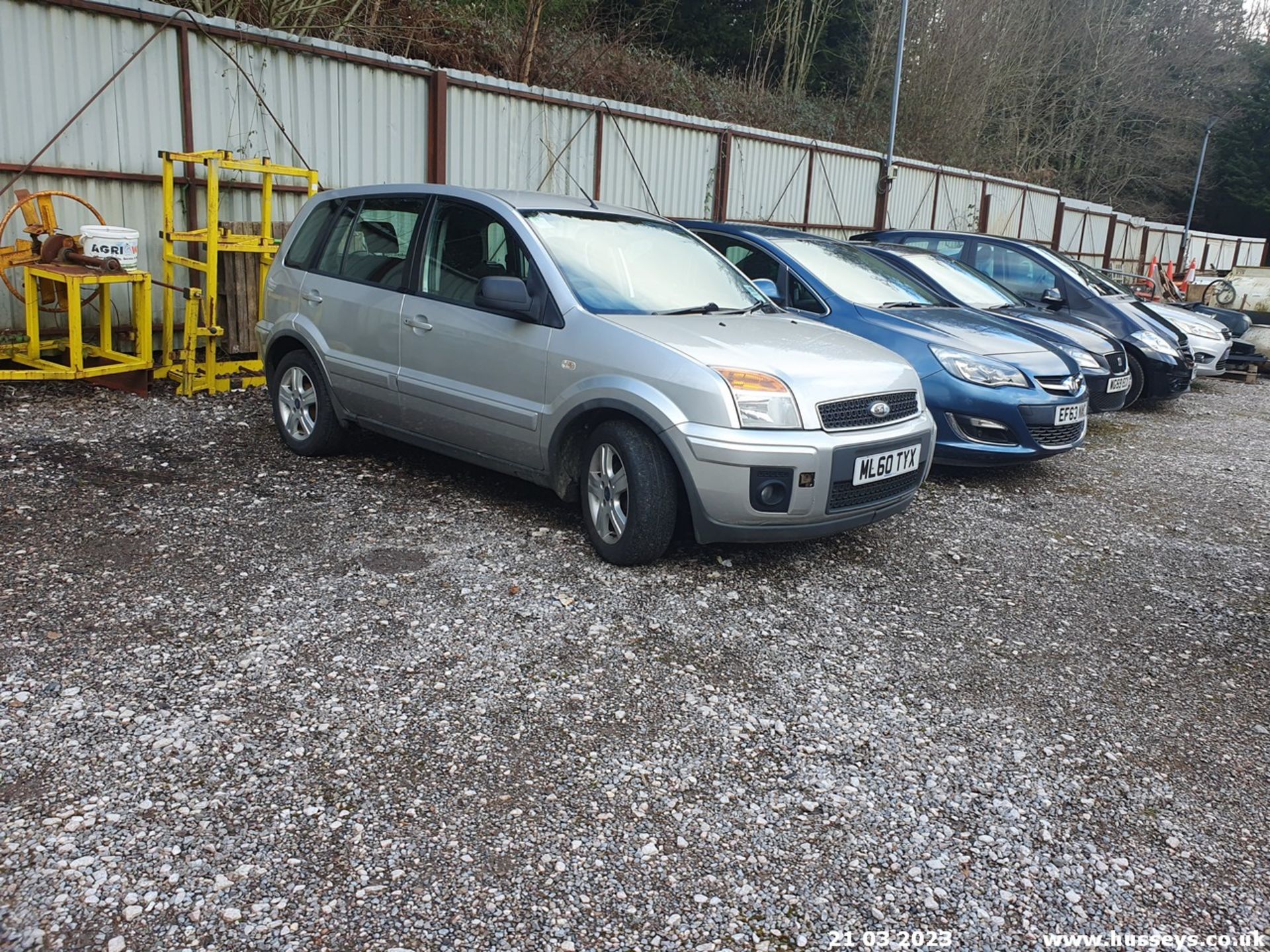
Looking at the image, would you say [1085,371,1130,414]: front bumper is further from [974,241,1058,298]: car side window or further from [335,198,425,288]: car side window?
[335,198,425,288]: car side window

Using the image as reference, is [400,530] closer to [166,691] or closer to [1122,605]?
[166,691]

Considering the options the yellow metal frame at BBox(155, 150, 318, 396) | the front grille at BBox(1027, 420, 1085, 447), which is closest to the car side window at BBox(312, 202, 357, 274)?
the yellow metal frame at BBox(155, 150, 318, 396)

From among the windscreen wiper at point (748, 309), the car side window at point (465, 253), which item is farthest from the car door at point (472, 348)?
the windscreen wiper at point (748, 309)

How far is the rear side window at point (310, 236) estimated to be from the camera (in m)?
5.95

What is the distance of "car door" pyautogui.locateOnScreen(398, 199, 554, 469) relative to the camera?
4.80 metres

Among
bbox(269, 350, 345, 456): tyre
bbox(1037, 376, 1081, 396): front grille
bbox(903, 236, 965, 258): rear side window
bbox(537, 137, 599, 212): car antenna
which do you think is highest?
bbox(537, 137, 599, 212): car antenna

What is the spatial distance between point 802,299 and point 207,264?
4.35 metres

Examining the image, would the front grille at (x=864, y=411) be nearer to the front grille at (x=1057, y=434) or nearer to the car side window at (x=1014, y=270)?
the front grille at (x=1057, y=434)

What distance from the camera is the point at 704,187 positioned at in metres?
13.6

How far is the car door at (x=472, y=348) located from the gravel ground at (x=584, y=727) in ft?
1.57

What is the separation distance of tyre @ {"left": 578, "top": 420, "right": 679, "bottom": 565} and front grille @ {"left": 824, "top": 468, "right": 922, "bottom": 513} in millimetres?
697

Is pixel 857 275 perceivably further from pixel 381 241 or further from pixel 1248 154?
pixel 1248 154

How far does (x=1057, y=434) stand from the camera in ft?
21.8

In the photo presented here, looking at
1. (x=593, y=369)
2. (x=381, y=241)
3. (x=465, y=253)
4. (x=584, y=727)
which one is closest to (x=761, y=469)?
(x=593, y=369)
